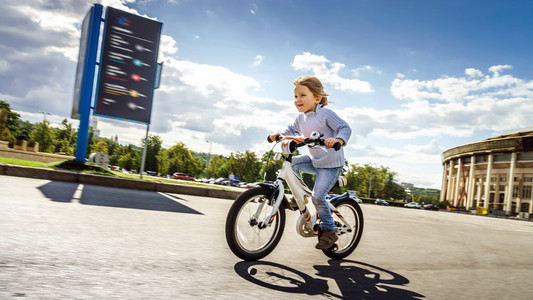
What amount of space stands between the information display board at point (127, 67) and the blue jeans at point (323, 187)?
→ 38.3ft

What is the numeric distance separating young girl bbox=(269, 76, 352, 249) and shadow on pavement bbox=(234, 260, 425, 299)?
0.45 m

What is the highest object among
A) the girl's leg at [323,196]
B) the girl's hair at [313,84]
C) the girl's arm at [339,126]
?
the girl's hair at [313,84]

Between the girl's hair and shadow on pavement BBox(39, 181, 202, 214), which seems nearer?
the girl's hair

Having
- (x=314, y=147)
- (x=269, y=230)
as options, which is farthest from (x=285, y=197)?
(x=314, y=147)

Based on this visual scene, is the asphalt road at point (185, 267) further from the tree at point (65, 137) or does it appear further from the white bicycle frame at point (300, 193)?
the tree at point (65, 137)

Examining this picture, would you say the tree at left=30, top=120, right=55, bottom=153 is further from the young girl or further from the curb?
the young girl

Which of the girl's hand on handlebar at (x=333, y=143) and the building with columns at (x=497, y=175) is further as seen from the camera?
the building with columns at (x=497, y=175)

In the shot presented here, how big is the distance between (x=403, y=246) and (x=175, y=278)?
4.24 meters

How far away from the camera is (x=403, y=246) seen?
5.43 metres

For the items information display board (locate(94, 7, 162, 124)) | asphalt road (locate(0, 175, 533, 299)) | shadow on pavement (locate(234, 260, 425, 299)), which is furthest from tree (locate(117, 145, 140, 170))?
shadow on pavement (locate(234, 260, 425, 299))

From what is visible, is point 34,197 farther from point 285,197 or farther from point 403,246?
point 403,246

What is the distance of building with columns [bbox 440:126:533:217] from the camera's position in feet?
225

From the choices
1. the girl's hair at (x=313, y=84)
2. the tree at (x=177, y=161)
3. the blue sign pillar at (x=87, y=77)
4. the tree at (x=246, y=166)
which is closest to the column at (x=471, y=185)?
the tree at (x=246, y=166)

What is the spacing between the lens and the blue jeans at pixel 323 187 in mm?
3533
